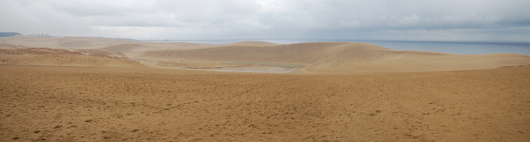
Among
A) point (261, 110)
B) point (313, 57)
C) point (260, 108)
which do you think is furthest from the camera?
point (313, 57)

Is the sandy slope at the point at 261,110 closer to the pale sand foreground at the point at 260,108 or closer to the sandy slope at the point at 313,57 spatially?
the pale sand foreground at the point at 260,108

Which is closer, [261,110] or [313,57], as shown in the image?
[261,110]

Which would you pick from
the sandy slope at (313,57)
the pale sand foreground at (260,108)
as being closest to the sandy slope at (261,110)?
the pale sand foreground at (260,108)

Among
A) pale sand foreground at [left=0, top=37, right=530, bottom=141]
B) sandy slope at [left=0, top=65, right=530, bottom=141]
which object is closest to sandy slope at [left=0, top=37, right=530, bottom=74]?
pale sand foreground at [left=0, top=37, right=530, bottom=141]

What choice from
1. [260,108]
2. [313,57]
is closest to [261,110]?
[260,108]

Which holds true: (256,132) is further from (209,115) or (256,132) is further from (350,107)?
(350,107)

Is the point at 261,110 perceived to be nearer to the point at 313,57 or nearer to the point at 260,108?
the point at 260,108

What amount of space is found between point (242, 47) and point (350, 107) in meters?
49.5

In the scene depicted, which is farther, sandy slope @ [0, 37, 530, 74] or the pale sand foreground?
sandy slope @ [0, 37, 530, 74]

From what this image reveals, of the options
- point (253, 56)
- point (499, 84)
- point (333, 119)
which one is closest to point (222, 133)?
point (333, 119)

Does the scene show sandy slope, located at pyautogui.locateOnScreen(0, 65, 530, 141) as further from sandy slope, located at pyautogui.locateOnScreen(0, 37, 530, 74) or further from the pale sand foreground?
sandy slope, located at pyautogui.locateOnScreen(0, 37, 530, 74)

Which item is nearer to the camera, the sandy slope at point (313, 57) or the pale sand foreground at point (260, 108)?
the pale sand foreground at point (260, 108)

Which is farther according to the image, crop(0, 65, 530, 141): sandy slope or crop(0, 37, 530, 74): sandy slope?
crop(0, 37, 530, 74): sandy slope

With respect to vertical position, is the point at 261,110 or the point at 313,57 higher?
the point at 313,57
